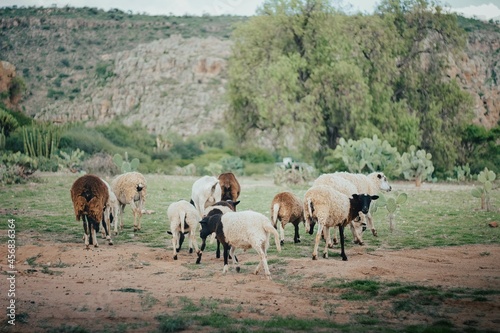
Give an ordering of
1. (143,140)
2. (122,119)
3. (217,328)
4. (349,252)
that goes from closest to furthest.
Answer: (217,328), (349,252), (143,140), (122,119)

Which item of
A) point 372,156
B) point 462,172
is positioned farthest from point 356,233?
point 462,172

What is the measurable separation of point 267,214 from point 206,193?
378 cm

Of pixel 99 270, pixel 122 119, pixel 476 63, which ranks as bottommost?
pixel 99 270

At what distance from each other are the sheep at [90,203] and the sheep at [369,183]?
233 inches

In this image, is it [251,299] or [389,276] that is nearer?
[251,299]

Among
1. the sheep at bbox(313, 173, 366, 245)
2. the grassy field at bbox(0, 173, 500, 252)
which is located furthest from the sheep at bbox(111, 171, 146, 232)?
the sheep at bbox(313, 173, 366, 245)

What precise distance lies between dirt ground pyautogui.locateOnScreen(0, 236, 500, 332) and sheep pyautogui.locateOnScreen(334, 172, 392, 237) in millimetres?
2261

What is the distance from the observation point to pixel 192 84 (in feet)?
244

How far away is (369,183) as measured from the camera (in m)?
16.9

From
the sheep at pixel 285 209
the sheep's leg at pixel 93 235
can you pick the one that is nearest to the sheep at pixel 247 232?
the sheep at pixel 285 209

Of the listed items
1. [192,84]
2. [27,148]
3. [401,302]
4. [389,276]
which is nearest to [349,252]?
[389,276]

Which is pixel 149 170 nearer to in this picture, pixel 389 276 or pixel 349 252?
pixel 349 252

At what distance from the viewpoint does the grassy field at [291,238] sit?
820cm

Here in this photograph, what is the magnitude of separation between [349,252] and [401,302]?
442cm
